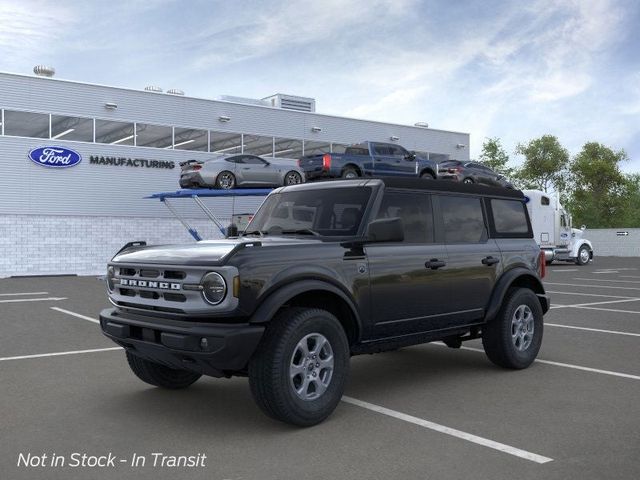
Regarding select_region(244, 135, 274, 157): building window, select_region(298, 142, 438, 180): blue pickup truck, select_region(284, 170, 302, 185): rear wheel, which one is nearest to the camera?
select_region(298, 142, 438, 180): blue pickup truck

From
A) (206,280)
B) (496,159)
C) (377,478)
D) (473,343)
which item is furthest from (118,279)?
(496,159)

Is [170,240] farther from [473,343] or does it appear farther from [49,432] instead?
[49,432]

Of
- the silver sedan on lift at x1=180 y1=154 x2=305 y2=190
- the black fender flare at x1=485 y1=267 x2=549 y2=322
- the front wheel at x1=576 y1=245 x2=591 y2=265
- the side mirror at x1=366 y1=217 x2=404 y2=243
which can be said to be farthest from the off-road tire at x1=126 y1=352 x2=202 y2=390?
the front wheel at x1=576 y1=245 x2=591 y2=265

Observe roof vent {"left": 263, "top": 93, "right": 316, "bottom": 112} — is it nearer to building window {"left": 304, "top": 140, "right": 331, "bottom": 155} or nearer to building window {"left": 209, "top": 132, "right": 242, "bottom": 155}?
building window {"left": 304, "top": 140, "right": 331, "bottom": 155}

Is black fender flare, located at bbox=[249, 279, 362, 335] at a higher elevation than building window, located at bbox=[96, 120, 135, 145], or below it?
below

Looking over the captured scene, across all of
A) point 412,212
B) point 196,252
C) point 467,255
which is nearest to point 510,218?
point 467,255

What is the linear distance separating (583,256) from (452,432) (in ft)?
98.0

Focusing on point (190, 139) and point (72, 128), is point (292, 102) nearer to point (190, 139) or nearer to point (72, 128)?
point (190, 139)

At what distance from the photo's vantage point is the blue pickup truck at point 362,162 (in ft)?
68.3

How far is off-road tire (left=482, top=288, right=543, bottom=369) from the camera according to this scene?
6.66 meters

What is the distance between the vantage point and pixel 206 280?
459 centimetres

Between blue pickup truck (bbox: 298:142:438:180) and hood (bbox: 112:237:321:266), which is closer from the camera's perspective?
hood (bbox: 112:237:321:266)

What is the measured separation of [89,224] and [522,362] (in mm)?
24174

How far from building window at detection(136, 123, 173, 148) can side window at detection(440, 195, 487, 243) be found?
2437 centimetres
